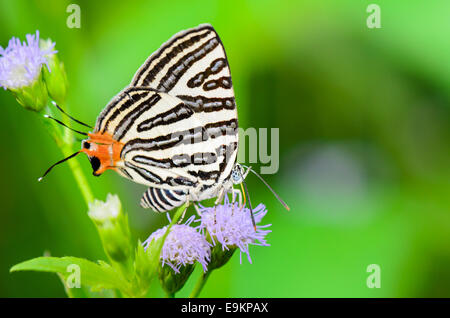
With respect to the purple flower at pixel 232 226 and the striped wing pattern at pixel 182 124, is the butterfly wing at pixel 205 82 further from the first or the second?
the purple flower at pixel 232 226

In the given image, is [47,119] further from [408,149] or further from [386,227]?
[408,149]

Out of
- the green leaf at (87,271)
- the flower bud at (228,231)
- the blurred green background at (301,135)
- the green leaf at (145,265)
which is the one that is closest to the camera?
the green leaf at (87,271)

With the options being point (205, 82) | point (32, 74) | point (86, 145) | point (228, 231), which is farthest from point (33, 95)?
point (228, 231)

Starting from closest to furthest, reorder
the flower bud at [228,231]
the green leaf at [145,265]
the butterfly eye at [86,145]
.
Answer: the green leaf at [145,265] → the butterfly eye at [86,145] → the flower bud at [228,231]

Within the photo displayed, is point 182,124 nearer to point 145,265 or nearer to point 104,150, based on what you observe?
point 104,150

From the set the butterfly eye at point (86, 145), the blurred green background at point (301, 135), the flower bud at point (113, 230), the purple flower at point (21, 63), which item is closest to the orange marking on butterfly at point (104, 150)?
the butterfly eye at point (86, 145)

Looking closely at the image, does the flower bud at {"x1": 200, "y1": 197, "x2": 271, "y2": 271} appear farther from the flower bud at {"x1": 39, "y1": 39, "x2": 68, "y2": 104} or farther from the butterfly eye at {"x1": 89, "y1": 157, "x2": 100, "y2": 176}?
the flower bud at {"x1": 39, "y1": 39, "x2": 68, "y2": 104}

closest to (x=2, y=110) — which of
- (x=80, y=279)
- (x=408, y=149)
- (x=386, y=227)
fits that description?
(x=80, y=279)
